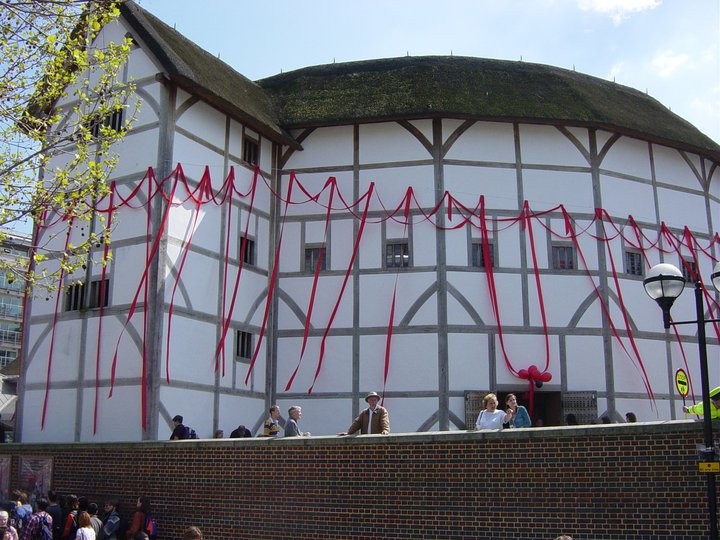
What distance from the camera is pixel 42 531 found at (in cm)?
1298

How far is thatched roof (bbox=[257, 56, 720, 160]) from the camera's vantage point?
71.4 feet

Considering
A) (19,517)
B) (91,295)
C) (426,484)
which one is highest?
(91,295)

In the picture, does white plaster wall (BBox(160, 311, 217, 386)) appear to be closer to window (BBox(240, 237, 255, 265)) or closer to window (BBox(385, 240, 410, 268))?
window (BBox(240, 237, 255, 265))

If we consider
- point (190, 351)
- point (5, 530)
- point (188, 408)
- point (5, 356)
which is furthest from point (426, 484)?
point (5, 356)

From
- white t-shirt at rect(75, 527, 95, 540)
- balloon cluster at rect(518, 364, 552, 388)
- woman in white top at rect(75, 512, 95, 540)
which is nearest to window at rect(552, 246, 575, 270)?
balloon cluster at rect(518, 364, 552, 388)

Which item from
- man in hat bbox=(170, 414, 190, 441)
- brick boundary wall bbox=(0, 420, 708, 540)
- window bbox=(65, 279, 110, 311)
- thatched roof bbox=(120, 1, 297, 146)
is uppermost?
thatched roof bbox=(120, 1, 297, 146)

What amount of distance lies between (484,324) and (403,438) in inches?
317

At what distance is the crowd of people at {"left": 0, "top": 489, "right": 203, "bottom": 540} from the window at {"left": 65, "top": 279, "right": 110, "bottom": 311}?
4648 millimetres

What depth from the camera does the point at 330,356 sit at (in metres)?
Result: 21.1

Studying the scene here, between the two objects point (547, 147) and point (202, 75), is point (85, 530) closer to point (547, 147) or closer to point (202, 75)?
point (202, 75)

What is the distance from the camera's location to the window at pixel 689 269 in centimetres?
2273

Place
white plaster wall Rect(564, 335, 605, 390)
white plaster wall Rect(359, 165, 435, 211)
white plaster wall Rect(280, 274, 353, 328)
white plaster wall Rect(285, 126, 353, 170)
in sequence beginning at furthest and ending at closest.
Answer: white plaster wall Rect(285, 126, 353, 170) < white plaster wall Rect(359, 165, 435, 211) < white plaster wall Rect(280, 274, 353, 328) < white plaster wall Rect(564, 335, 605, 390)

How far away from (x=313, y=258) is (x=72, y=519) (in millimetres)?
9547

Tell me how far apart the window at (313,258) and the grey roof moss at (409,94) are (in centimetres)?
286
